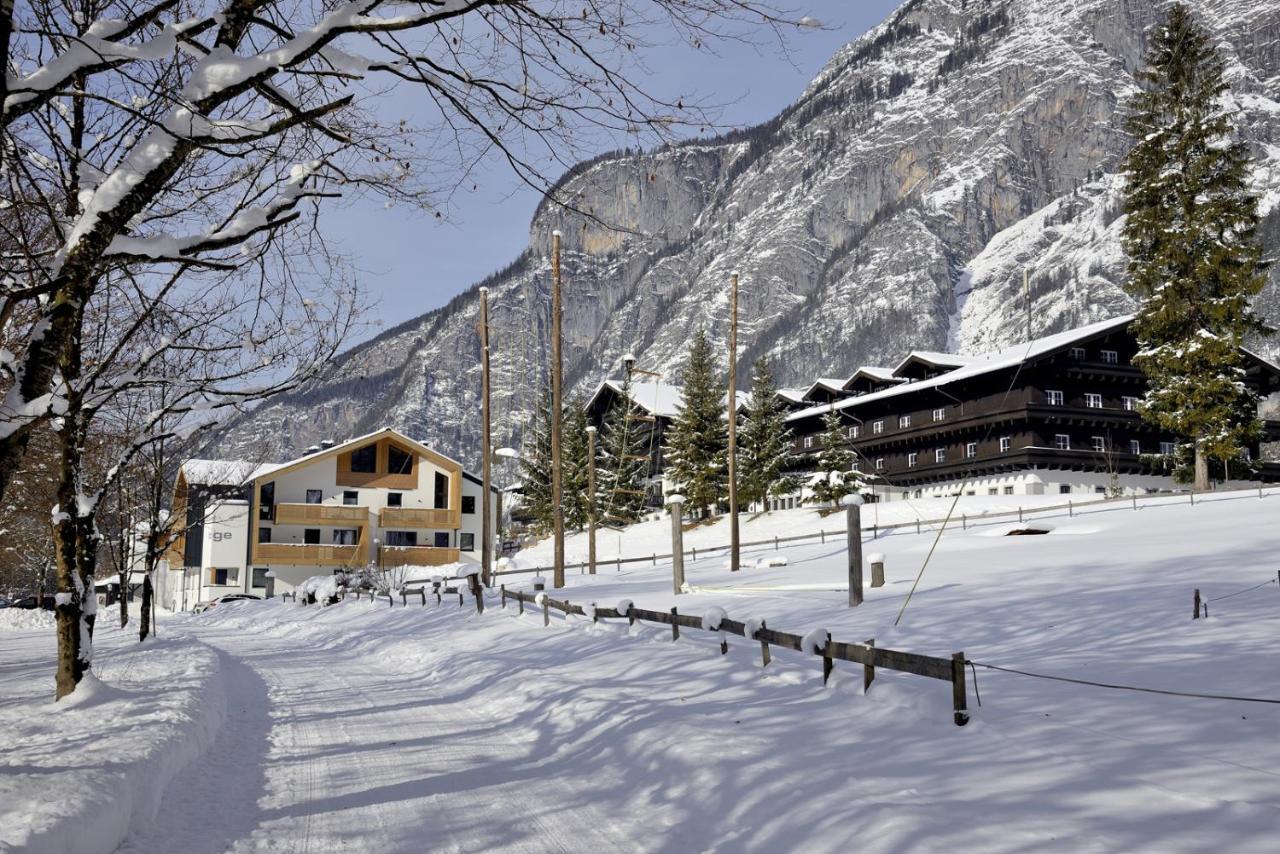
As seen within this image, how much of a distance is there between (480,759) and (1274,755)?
22.3ft

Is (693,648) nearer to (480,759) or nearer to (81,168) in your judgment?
(480,759)

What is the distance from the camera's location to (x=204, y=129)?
5.56 m

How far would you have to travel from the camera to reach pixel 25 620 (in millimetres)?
42438

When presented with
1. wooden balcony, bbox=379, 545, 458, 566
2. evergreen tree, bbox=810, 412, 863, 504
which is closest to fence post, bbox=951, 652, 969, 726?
evergreen tree, bbox=810, 412, 863, 504

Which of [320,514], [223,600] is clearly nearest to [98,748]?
[223,600]

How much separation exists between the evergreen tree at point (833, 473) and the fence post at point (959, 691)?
172 feet

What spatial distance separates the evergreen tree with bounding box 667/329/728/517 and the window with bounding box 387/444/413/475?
61.0 feet

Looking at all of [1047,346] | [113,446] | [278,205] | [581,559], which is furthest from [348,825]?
[1047,346]

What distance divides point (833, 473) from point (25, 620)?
4497 cm

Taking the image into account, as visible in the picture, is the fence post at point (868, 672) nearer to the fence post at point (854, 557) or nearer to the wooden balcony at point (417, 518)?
the fence post at point (854, 557)

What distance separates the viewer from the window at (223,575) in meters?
65.0

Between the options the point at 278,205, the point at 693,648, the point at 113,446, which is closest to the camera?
the point at 278,205

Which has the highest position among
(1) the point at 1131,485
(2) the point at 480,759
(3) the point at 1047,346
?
(3) the point at 1047,346

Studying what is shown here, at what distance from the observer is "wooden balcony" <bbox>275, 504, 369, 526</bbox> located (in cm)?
6241
